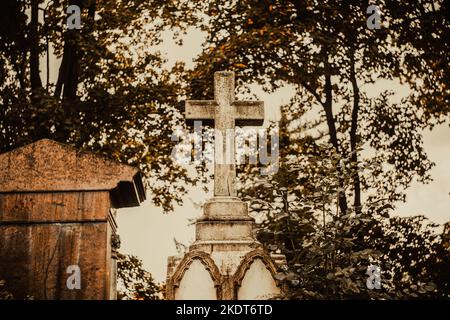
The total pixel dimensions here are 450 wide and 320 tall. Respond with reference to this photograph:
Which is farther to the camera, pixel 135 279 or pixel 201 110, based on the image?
pixel 135 279

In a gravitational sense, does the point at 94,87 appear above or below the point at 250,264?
above

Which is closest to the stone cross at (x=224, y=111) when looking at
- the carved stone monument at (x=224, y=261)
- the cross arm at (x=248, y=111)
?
the cross arm at (x=248, y=111)

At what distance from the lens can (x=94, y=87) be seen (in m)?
14.1

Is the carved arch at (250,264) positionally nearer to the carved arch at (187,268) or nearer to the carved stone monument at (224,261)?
the carved stone monument at (224,261)

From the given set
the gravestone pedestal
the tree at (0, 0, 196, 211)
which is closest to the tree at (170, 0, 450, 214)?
the tree at (0, 0, 196, 211)

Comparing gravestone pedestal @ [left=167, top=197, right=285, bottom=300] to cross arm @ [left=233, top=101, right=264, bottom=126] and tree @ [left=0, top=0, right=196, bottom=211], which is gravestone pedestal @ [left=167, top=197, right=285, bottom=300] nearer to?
cross arm @ [left=233, top=101, right=264, bottom=126]

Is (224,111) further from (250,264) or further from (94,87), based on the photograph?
(94,87)

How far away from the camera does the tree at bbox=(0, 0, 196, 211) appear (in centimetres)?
1326

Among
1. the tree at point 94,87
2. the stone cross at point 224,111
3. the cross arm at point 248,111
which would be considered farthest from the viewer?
the tree at point 94,87

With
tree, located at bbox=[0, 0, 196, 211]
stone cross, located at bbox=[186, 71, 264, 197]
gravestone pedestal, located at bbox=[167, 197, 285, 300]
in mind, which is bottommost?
gravestone pedestal, located at bbox=[167, 197, 285, 300]

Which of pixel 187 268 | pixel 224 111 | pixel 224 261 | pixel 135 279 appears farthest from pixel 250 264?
pixel 135 279

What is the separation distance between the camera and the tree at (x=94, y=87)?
13258 millimetres

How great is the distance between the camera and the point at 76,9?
14969 millimetres
